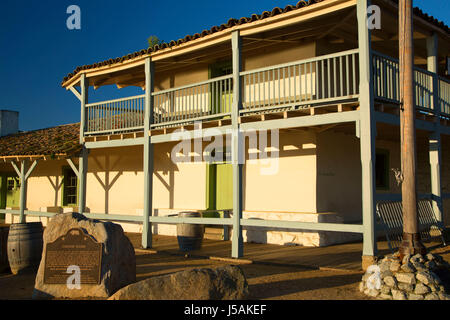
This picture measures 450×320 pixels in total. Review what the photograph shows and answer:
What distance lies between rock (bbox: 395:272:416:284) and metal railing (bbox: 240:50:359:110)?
3.28m

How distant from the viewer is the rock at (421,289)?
5.61 meters

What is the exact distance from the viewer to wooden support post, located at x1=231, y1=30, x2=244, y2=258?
9352mm

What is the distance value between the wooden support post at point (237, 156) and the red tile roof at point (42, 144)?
232 inches

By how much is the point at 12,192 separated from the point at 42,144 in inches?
220

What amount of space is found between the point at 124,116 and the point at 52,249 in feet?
22.7

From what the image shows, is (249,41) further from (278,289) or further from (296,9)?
(278,289)

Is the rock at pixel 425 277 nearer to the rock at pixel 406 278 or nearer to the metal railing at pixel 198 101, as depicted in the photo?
the rock at pixel 406 278

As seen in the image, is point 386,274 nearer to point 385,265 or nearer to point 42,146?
point 385,265

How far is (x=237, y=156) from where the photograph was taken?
9422 mm

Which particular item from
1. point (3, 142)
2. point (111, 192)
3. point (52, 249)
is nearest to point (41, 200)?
point (3, 142)

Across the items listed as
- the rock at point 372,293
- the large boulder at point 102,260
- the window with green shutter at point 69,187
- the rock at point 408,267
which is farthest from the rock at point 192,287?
the window with green shutter at point 69,187

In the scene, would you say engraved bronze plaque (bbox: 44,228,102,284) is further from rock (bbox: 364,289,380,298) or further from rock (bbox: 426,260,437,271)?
rock (bbox: 426,260,437,271)

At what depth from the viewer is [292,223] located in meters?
8.56

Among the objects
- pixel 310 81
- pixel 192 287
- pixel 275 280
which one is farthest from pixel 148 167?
pixel 192 287
